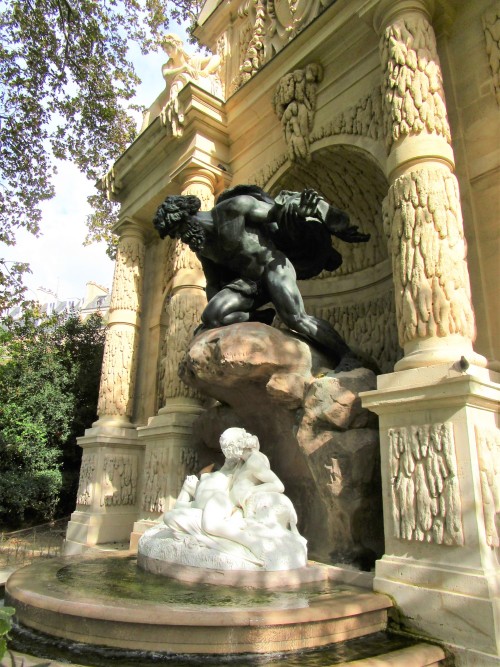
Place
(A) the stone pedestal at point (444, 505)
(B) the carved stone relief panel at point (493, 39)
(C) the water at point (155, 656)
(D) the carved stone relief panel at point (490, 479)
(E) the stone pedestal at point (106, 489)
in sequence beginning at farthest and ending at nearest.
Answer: (E) the stone pedestal at point (106, 489) → (B) the carved stone relief panel at point (493, 39) → (D) the carved stone relief panel at point (490, 479) → (A) the stone pedestal at point (444, 505) → (C) the water at point (155, 656)

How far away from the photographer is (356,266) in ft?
25.0

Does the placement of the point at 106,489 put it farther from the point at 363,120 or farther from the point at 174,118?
the point at 363,120

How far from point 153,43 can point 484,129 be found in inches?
326

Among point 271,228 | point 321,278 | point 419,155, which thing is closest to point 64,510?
point 321,278

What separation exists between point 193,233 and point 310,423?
101 inches

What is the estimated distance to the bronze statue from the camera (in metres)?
5.26

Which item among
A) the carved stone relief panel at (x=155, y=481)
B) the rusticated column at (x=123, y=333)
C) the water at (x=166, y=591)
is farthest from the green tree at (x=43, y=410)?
the water at (x=166, y=591)

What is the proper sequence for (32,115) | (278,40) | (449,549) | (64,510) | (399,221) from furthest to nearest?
1. (64,510)
2. (32,115)
3. (278,40)
4. (399,221)
5. (449,549)

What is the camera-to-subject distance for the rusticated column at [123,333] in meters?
8.94

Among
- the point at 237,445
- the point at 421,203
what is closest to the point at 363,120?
the point at 421,203

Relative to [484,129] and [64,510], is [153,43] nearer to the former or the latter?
[484,129]

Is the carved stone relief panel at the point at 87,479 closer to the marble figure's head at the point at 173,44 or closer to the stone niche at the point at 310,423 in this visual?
→ the stone niche at the point at 310,423

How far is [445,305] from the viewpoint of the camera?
4.16 m

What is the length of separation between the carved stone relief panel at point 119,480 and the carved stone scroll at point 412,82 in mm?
6362
